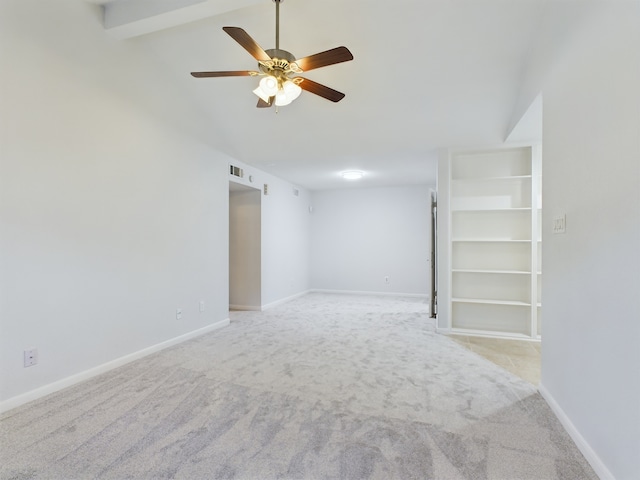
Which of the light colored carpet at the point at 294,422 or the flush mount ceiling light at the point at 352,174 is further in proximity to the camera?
the flush mount ceiling light at the point at 352,174

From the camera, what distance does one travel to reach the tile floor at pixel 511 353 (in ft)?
9.59

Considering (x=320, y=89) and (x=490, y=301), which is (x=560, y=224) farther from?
(x=490, y=301)

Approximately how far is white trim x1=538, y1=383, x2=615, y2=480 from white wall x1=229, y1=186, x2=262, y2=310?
13.8 feet

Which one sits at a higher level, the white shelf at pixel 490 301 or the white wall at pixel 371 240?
the white wall at pixel 371 240

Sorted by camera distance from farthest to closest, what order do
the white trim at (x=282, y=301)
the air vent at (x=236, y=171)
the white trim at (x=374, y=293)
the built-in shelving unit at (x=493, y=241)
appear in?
the white trim at (x=374, y=293) < the white trim at (x=282, y=301) < the air vent at (x=236, y=171) < the built-in shelving unit at (x=493, y=241)

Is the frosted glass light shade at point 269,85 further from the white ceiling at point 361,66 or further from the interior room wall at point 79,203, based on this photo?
the interior room wall at point 79,203

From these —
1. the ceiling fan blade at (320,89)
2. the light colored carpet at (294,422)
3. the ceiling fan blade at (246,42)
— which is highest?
the ceiling fan blade at (246,42)

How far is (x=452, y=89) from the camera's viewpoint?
3207 mm

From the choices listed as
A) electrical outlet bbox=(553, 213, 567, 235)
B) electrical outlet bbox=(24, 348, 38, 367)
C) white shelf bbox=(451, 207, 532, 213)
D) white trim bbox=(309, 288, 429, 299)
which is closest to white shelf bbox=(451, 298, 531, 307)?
white shelf bbox=(451, 207, 532, 213)

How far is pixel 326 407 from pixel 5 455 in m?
1.77

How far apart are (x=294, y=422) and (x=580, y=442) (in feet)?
5.23

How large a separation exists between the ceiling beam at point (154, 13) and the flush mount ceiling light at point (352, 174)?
3.48 metres

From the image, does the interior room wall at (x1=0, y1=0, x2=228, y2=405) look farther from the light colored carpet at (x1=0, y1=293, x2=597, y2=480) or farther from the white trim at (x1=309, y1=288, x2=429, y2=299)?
the white trim at (x1=309, y1=288, x2=429, y2=299)

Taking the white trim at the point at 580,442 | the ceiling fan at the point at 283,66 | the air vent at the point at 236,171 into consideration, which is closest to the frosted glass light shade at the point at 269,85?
the ceiling fan at the point at 283,66
